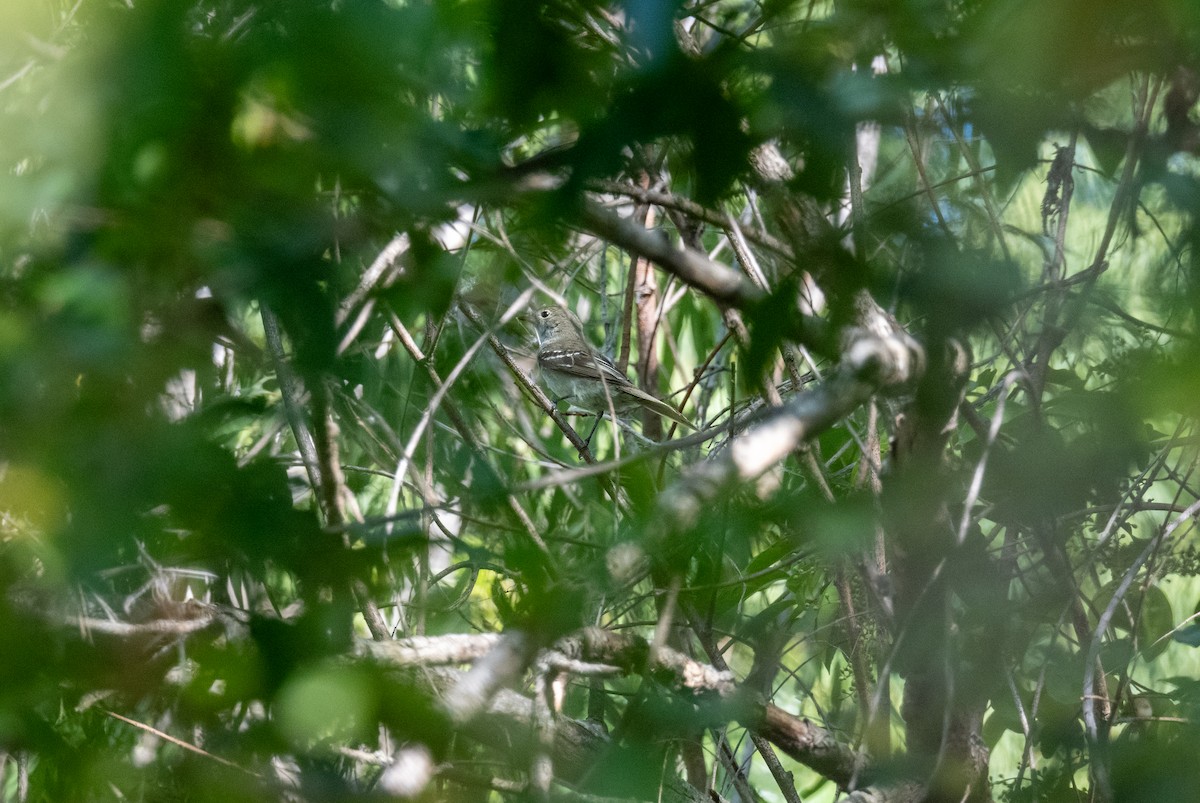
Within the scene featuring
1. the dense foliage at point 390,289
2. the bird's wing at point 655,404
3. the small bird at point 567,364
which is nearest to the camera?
the dense foliage at point 390,289

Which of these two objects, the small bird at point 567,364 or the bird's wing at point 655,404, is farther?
the small bird at point 567,364

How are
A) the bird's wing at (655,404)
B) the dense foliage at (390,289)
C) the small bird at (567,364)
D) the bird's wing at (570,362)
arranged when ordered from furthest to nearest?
the bird's wing at (570,362) → the small bird at (567,364) → the bird's wing at (655,404) → the dense foliage at (390,289)

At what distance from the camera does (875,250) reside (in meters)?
1.45

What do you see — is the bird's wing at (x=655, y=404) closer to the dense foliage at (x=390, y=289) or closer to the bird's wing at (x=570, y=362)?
the bird's wing at (x=570, y=362)

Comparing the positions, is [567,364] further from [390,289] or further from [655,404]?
[390,289]

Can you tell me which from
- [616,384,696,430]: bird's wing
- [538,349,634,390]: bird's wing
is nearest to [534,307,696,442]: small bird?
[538,349,634,390]: bird's wing

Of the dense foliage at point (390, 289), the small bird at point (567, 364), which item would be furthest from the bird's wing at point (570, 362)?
the dense foliage at point (390, 289)

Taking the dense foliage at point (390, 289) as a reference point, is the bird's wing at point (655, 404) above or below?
above

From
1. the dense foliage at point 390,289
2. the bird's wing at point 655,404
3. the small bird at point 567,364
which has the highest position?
the small bird at point 567,364

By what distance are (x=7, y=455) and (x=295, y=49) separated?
55 centimetres

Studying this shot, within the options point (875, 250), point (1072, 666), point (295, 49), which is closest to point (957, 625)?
point (1072, 666)

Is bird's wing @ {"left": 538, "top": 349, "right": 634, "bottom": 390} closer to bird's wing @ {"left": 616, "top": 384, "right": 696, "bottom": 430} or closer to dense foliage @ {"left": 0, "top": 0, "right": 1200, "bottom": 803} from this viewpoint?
bird's wing @ {"left": 616, "top": 384, "right": 696, "bottom": 430}

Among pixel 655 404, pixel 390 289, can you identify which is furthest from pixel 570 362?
pixel 390 289

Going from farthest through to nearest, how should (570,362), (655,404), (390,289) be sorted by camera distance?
(570,362), (655,404), (390,289)
